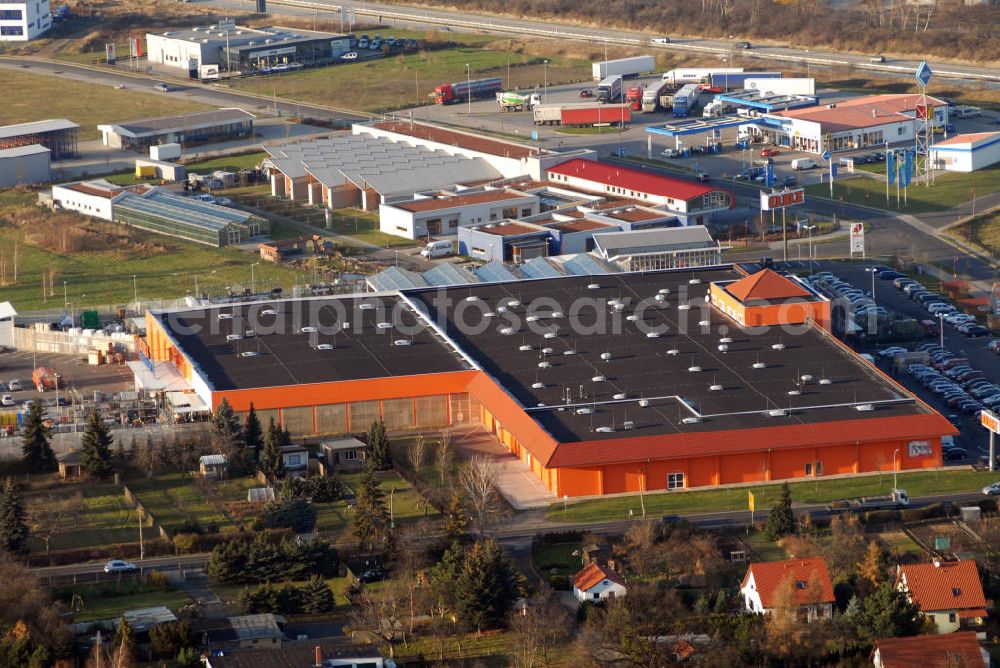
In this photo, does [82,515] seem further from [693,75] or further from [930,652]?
[693,75]

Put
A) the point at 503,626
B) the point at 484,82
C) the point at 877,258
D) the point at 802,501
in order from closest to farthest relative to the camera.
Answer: the point at 503,626, the point at 802,501, the point at 877,258, the point at 484,82

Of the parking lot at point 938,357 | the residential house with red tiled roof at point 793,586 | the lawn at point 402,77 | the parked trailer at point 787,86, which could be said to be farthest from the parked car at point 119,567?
the parked trailer at point 787,86

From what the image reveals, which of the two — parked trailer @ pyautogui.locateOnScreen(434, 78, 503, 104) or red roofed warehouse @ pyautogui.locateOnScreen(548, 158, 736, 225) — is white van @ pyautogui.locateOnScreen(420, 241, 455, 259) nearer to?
red roofed warehouse @ pyautogui.locateOnScreen(548, 158, 736, 225)

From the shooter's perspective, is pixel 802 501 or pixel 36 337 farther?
pixel 36 337

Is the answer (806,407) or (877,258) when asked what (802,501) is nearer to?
(806,407)

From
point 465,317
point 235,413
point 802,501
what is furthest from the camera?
point 465,317

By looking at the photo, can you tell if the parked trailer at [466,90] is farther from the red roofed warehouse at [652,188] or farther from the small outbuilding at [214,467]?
the small outbuilding at [214,467]

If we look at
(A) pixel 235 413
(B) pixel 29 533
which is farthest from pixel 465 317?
(B) pixel 29 533
